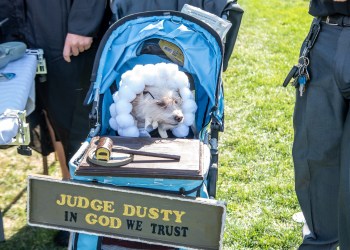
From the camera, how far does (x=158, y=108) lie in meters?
2.80

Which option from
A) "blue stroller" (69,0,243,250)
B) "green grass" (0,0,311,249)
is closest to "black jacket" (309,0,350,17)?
"blue stroller" (69,0,243,250)

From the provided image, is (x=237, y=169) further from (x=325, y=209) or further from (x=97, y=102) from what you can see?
(x=97, y=102)

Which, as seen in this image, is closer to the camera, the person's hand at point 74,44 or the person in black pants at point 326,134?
the person in black pants at point 326,134

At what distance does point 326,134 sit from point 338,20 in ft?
1.93

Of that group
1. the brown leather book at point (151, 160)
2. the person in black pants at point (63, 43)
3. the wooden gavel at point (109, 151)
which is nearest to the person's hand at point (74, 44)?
the person in black pants at point (63, 43)

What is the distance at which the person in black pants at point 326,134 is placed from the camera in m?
2.82

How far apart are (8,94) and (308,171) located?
63.6 inches

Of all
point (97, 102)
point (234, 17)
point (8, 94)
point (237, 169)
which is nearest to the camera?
point (8, 94)

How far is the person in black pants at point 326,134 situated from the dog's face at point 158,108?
0.73 m

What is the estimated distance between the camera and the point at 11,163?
14.5 feet

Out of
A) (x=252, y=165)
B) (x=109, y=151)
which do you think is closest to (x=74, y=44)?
(x=109, y=151)

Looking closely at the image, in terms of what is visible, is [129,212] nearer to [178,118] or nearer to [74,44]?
[178,118]

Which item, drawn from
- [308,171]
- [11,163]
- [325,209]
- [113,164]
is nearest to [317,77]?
[308,171]

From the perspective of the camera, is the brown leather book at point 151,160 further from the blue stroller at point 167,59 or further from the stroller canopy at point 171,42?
the stroller canopy at point 171,42
